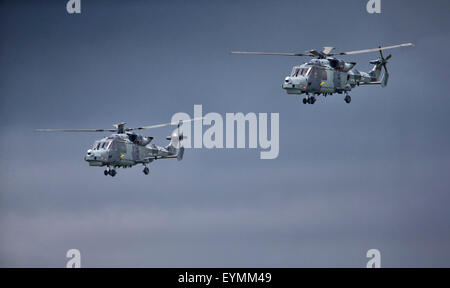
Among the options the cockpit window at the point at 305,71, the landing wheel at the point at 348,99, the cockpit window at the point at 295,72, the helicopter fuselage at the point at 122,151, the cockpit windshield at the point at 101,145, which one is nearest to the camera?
the cockpit window at the point at 305,71

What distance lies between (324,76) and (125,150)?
25.0 metres

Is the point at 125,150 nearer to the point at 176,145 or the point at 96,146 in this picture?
the point at 96,146

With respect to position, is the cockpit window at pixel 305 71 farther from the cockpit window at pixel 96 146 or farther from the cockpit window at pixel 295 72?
the cockpit window at pixel 96 146

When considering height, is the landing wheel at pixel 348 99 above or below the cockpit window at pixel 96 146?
above

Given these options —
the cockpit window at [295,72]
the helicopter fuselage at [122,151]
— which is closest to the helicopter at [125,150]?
the helicopter fuselage at [122,151]

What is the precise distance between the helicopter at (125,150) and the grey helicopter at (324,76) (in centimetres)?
1724

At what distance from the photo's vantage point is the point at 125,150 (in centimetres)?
15400

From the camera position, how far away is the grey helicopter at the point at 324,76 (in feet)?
464

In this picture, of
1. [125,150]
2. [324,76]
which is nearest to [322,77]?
[324,76]

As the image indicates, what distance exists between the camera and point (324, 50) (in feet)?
480
